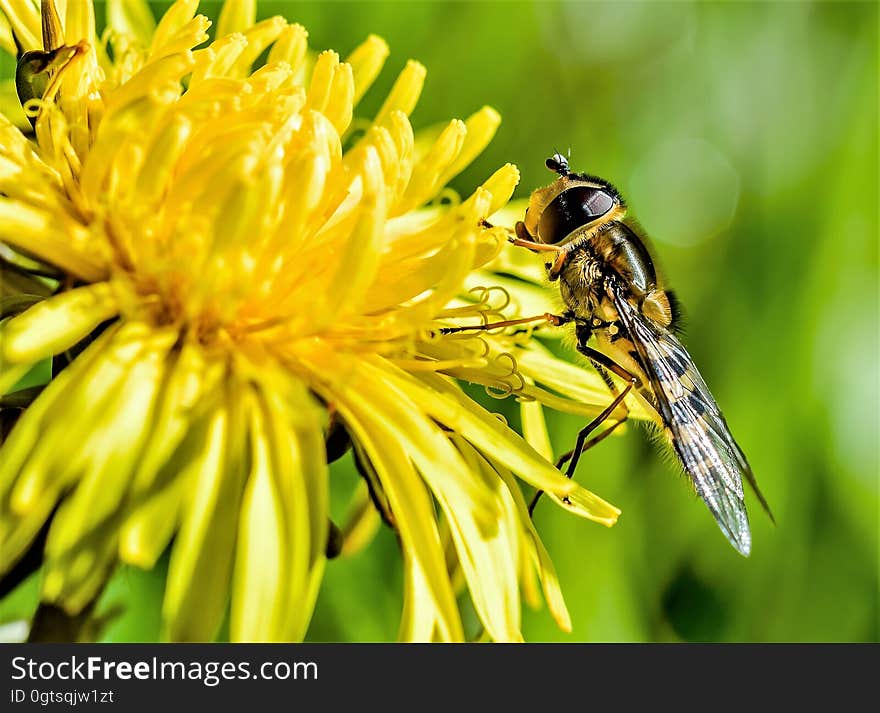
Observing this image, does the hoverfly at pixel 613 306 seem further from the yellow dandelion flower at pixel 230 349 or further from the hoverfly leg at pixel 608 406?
the yellow dandelion flower at pixel 230 349

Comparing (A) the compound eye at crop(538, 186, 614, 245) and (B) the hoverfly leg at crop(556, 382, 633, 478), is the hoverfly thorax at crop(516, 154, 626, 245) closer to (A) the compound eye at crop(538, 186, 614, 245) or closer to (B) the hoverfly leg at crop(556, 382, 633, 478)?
(A) the compound eye at crop(538, 186, 614, 245)

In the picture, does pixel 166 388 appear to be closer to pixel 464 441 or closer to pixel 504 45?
pixel 464 441

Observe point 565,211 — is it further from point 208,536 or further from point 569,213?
point 208,536

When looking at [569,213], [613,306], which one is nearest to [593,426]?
[613,306]

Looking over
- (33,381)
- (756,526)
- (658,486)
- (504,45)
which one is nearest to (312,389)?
(33,381)

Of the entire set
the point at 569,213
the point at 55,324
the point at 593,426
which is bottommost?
the point at 593,426

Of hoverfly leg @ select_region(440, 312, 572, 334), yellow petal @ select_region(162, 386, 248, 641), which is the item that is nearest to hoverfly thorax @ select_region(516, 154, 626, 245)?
hoverfly leg @ select_region(440, 312, 572, 334)

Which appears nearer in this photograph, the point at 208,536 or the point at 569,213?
the point at 208,536
